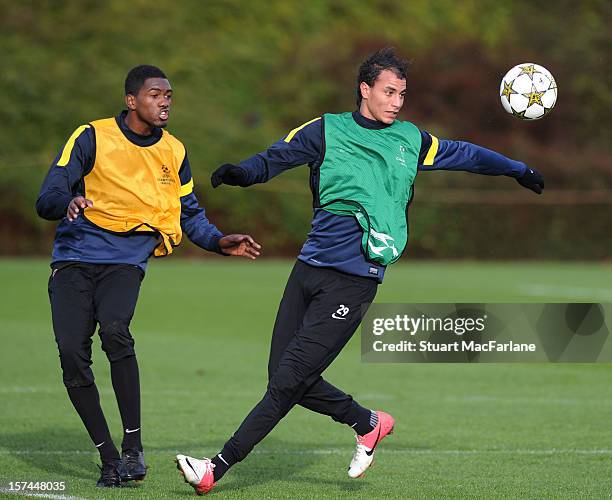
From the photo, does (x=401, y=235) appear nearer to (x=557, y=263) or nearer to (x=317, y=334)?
→ (x=317, y=334)

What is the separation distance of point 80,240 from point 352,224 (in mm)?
1540

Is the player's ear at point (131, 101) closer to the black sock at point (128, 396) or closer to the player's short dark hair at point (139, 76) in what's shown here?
the player's short dark hair at point (139, 76)

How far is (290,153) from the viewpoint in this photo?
682 cm

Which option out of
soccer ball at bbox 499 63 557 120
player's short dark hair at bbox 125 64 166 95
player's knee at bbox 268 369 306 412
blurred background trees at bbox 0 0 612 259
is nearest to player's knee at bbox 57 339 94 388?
player's knee at bbox 268 369 306 412

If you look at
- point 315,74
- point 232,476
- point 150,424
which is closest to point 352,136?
point 232,476

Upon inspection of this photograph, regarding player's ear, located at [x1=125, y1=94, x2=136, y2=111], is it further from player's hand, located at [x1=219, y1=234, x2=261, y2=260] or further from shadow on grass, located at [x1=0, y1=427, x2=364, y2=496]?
shadow on grass, located at [x1=0, y1=427, x2=364, y2=496]

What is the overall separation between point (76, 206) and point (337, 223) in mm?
1330

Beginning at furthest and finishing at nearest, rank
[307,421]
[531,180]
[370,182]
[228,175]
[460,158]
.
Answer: [307,421] < [531,180] < [460,158] < [370,182] < [228,175]

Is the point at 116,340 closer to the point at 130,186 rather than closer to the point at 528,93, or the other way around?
the point at 130,186

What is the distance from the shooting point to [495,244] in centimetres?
3547

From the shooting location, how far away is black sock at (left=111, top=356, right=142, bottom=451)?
23.8 feet

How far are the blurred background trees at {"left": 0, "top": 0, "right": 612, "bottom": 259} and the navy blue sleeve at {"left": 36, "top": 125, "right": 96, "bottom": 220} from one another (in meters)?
25.8

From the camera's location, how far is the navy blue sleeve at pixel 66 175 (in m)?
6.93

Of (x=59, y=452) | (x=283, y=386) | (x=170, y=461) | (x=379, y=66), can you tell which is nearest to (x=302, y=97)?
(x=59, y=452)
